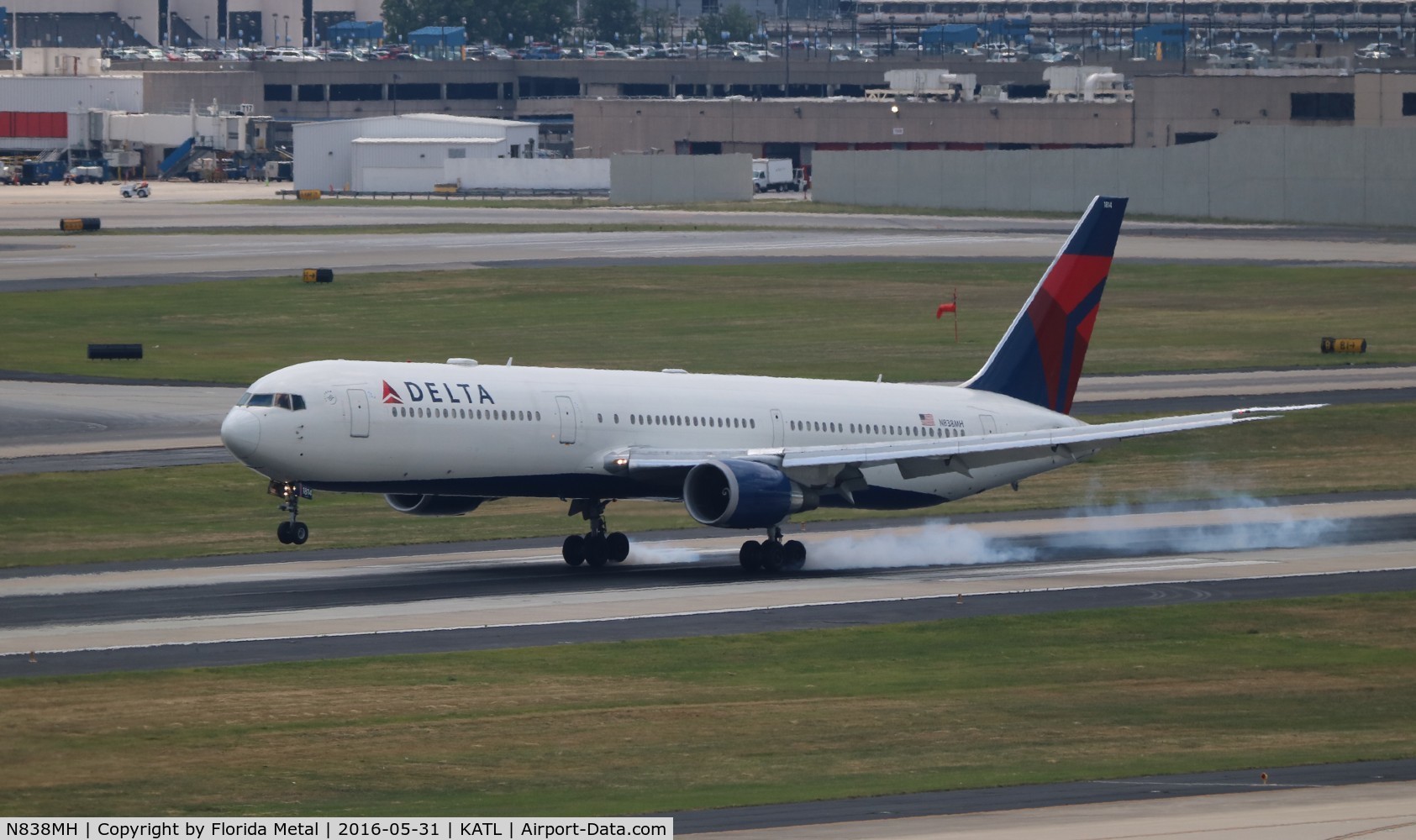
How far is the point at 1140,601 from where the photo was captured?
1973 inches

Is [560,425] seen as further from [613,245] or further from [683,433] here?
[613,245]

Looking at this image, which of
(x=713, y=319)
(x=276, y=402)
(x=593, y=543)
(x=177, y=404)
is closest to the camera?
(x=276, y=402)

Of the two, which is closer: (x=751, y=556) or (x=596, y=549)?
(x=751, y=556)

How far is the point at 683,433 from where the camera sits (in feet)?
183

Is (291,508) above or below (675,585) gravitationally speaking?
above

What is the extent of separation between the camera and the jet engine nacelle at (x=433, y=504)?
177 feet

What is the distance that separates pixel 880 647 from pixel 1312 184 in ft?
442

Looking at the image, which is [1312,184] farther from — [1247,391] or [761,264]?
[1247,391]

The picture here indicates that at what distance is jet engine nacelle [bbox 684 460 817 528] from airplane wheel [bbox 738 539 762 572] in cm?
169

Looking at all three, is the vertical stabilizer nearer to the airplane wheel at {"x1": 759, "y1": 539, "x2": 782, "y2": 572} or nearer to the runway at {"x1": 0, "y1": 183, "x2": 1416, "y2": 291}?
the airplane wheel at {"x1": 759, "y1": 539, "x2": 782, "y2": 572}

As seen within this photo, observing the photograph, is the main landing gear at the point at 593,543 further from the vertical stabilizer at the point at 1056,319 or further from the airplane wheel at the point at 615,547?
the vertical stabilizer at the point at 1056,319

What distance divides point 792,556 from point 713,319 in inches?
2251

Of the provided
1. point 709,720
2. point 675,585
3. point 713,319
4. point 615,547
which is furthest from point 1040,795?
point 713,319

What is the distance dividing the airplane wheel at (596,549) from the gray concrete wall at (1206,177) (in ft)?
391
